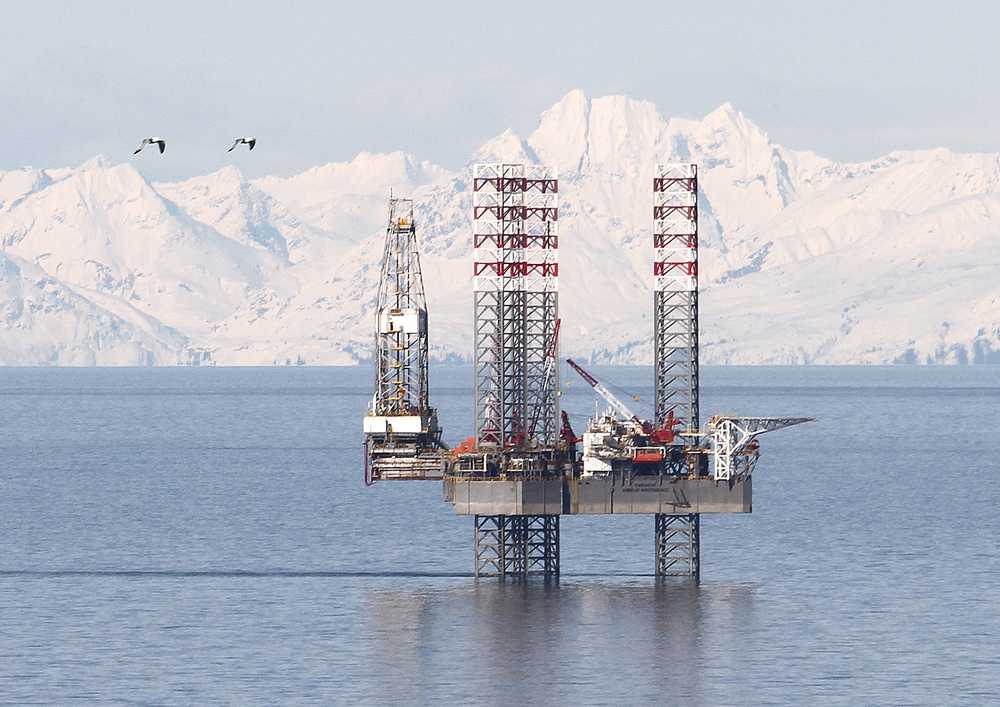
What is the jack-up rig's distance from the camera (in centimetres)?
12044

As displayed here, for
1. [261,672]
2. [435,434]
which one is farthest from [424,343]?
[261,672]

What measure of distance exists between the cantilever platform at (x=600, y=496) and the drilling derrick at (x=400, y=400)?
201 inches

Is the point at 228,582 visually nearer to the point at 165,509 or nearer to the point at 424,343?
the point at 424,343

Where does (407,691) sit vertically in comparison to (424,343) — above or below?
below

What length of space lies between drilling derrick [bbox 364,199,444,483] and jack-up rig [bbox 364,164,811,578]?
10 cm

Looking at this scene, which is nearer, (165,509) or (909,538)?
(909,538)

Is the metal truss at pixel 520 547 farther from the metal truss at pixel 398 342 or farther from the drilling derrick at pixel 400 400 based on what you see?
the metal truss at pixel 398 342

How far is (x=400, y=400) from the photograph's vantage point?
12888 cm

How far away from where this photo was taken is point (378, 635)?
→ 112125 millimetres

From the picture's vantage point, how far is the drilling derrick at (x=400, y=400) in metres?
126

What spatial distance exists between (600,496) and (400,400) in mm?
14660

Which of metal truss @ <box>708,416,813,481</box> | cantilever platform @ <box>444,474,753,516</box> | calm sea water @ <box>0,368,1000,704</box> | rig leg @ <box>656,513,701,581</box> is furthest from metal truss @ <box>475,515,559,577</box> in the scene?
metal truss @ <box>708,416,813,481</box>

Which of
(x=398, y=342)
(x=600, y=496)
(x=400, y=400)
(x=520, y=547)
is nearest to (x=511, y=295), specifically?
(x=398, y=342)

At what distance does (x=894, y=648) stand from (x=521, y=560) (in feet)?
87.8
